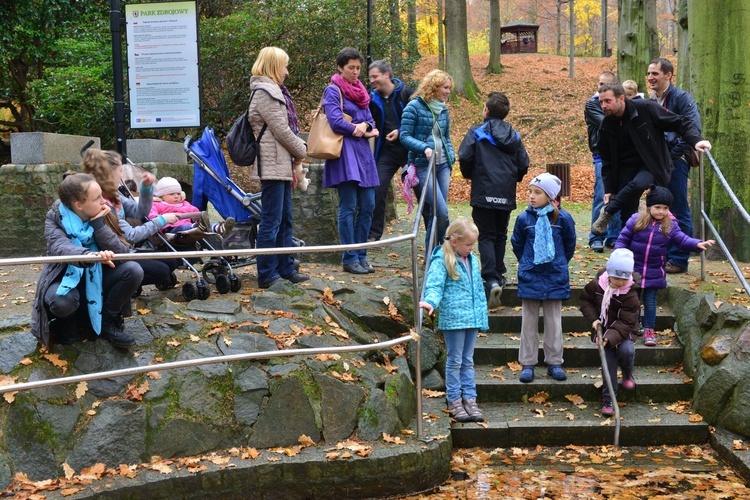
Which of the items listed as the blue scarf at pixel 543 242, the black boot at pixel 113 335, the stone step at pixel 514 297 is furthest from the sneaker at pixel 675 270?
the black boot at pixel 113 335

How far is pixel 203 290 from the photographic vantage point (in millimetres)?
6570

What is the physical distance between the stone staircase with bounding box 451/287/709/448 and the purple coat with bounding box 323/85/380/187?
67.8 inches

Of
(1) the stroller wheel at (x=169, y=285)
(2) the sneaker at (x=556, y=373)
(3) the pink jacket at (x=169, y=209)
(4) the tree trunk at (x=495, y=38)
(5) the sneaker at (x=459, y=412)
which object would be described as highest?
(4) the tree trunk at (x=495, y=38)

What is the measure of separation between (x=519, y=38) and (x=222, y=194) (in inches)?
1477

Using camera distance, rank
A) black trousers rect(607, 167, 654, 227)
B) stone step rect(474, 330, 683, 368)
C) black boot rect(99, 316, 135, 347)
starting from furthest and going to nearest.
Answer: black trousers rect(607, 167, 654, 227) → stone step rect(474, 330, 683, 368) → black boot rect(99, 316, 135, 347)

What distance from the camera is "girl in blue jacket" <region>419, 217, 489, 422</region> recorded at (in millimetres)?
6090

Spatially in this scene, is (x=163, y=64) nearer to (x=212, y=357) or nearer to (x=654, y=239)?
(x=212, y=357)

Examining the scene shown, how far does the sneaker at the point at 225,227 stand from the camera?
7.05 m

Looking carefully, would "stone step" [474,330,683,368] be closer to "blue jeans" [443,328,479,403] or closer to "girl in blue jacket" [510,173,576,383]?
"girl in blue jacket" [510,173,576,383]

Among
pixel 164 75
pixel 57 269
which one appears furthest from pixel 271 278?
pixel 164 75

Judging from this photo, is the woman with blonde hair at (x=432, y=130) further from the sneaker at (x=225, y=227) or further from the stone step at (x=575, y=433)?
the stone step at (x=575, y=433)

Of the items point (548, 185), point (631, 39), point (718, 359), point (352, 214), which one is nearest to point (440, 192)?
point (352, 214)

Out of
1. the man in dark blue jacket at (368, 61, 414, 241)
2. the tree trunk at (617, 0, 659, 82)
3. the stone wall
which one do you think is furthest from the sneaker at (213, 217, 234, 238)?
the tree trunk at (617, 0, 659, 82)

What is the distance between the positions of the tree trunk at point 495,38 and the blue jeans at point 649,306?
24754mm
